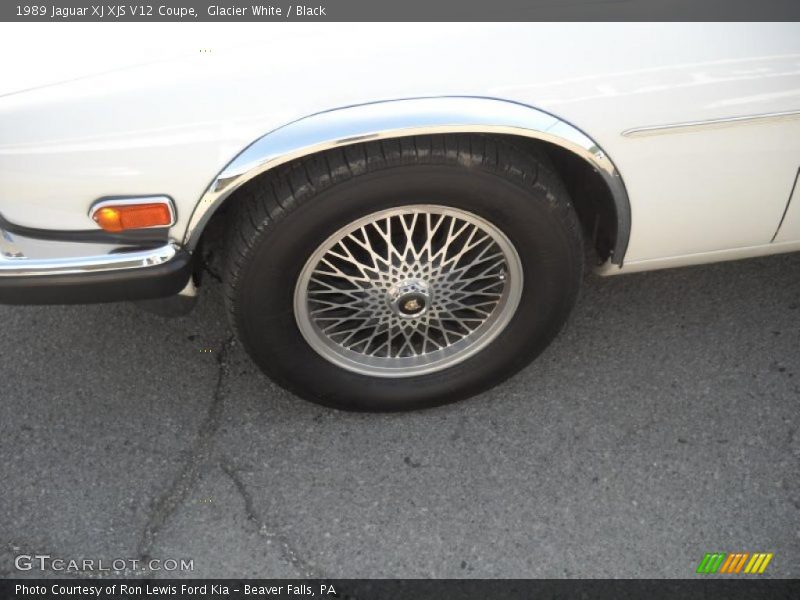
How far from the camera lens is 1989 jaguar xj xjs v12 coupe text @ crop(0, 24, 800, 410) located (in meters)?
2.01

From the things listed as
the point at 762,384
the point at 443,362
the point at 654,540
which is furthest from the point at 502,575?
the point at 762,384

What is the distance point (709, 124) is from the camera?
2.18m

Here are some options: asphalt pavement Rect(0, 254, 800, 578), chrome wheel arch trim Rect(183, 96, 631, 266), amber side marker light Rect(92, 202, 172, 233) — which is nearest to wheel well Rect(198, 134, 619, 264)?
chrome wheel arch trim Rect(183, 96, 631, 266)

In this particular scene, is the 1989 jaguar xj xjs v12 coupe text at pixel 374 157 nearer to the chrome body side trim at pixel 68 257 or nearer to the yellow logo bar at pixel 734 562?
the chrome body side trim at pixel 68 257

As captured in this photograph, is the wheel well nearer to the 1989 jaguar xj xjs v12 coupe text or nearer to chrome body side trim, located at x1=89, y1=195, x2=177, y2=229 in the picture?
the 1989 jaguar xj xjs v12 coupe text

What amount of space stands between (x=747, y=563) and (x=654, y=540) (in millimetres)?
257

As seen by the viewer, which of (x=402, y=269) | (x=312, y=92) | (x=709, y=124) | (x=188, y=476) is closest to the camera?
(x=312, y=92)

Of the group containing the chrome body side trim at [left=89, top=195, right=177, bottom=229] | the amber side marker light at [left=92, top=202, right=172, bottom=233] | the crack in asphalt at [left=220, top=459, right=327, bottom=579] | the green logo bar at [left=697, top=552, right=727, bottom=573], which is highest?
the chrome body side trim at [left=89, top=195, right=177, bottom=229]

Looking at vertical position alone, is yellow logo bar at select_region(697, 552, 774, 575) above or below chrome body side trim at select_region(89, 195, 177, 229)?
below

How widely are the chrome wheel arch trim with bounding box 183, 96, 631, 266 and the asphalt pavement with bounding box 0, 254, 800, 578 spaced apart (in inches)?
34.8

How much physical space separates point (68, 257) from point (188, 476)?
2.58 ft

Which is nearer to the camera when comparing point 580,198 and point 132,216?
point 132,216
